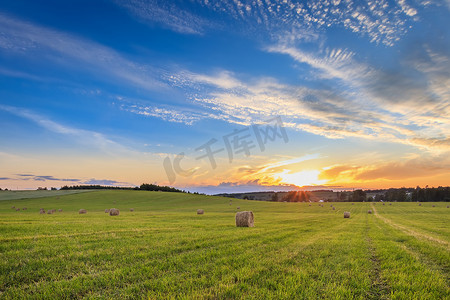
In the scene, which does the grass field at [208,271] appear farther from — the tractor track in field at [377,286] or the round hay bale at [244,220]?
the round hay bale at [244,220]

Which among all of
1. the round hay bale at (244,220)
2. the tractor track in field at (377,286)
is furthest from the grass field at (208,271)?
the round hay bale at (244,220)

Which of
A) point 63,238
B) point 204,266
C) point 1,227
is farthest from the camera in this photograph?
point 1,227

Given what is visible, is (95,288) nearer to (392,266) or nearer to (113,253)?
(113,253)

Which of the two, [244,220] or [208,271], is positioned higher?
[208,271]

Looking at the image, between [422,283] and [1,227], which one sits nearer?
[422,283]

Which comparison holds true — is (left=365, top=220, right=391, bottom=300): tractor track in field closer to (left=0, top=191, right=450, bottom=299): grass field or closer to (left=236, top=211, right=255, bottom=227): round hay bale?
(left=0, top=191, right=450, bottom=299): grass field

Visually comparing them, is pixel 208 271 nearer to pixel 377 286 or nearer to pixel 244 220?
pixel 377 286

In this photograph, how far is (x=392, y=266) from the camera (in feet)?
27.6

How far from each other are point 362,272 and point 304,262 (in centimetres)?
179

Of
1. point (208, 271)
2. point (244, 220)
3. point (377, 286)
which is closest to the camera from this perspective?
point (377, 286)

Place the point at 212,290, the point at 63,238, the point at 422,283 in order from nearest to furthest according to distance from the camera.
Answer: the point at 212,290 < the point at 422,283 < the point at 63,238

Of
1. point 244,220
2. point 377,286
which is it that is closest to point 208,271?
point 377,286

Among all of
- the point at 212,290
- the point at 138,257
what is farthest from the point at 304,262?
the point at 138,257

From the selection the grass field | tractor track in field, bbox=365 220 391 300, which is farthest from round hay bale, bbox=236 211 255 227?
Answer: tractor track in field, bbox=365 220 391 300
